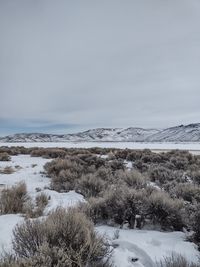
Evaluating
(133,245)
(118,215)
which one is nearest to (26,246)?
(133,245)

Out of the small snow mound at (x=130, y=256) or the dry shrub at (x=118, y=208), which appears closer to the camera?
the small snow mound at (x=130, y=256)

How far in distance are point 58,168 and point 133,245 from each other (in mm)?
8441

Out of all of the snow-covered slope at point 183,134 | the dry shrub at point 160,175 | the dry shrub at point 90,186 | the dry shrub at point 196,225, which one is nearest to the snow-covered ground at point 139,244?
the dry shrub at point 196,225

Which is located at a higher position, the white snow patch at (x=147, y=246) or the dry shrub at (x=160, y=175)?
the dry shrub at (x=160, y=175)

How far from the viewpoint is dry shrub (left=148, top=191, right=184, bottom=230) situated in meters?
5.52

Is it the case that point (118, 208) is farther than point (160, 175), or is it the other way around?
point (160, 175)

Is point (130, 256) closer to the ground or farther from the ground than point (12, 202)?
closer to the ground

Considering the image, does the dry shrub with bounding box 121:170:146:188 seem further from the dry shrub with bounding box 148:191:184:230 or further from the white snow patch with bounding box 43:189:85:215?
the dry shrub with bounding box 148:191:184:230

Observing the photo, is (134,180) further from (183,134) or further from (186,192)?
(183,134)

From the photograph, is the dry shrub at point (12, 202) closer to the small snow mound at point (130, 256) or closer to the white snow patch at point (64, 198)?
the white snow patch at point (64, 198)

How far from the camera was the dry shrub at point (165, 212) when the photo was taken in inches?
217

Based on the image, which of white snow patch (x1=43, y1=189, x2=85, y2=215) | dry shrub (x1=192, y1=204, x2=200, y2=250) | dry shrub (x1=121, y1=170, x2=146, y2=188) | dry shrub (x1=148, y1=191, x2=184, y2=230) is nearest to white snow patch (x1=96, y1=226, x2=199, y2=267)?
dry shrub (x1=192, y1=204, x2=200, y2=250)

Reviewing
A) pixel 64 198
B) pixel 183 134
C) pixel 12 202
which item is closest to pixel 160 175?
pixel 64 198

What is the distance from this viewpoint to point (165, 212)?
18.5 ft
